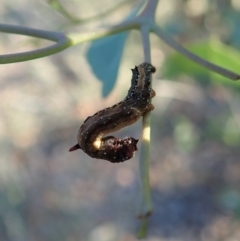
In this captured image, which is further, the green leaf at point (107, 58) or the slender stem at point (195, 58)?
the green leaf at point (107, 58)

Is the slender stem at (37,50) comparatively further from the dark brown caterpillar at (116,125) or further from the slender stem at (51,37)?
the dark brown caterpillar at (116,125)

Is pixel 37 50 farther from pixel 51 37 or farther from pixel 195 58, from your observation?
pixel 195 58

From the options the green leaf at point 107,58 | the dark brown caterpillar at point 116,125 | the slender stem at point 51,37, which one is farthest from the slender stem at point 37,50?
the green leaf at point 107,58

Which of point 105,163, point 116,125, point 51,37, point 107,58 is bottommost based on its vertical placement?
point 116,125

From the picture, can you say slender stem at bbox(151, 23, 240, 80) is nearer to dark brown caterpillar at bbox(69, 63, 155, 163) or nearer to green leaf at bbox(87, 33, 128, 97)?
dark brown caterpillar at bbox(69, 63, 155, 163)

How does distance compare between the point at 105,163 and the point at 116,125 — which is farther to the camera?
the point at 105,163

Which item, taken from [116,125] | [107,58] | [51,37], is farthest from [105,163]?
[51,37]
